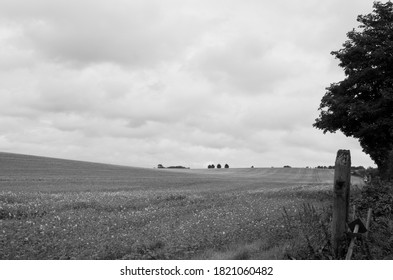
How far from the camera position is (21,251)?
11594 millimetres

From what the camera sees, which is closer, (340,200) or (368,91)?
(340,200)

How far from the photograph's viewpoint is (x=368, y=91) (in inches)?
1326

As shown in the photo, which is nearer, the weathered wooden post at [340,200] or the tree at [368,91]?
the weathered wooden post at [340,200]

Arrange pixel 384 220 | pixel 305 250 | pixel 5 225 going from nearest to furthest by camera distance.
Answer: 1. pixel 305 250
2. pixel 384 220
3. pixel 5 225

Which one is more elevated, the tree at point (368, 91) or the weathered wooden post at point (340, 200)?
the tree at point (368, 91)

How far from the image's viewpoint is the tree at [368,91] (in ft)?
102

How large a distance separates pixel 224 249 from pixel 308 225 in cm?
270

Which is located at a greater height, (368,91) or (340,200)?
(368,91)

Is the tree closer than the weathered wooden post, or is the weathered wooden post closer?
the weathered wooden post

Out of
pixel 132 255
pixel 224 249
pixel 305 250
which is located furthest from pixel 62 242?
pixel 305 250

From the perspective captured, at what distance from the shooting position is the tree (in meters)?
31.2

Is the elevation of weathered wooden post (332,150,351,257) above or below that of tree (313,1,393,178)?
below

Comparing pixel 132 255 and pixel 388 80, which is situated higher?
pixel 388 80
